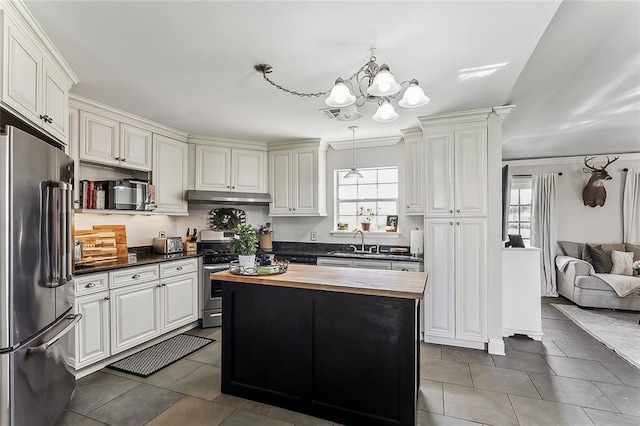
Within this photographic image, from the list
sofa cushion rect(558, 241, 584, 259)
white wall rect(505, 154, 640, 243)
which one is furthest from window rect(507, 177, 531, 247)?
sofa cushion rect(558, 241, 584, 259)

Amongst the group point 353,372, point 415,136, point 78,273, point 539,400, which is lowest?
point 539,400

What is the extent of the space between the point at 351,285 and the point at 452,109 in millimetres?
2283

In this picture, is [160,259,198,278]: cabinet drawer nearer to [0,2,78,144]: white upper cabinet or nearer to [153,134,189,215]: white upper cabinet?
[153,134,189,215]: white upper cabinet

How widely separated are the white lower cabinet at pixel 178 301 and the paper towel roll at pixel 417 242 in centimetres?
276

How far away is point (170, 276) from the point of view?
3.54m

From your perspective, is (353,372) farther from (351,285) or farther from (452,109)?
(452,109)

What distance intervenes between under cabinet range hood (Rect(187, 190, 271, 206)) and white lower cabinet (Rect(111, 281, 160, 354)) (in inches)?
48.6

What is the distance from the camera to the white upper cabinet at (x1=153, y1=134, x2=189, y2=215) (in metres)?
3.80

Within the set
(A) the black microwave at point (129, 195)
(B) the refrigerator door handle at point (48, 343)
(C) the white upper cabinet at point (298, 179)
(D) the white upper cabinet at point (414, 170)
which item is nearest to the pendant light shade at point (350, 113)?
(D) the white upper cabinet at point (414, 170)

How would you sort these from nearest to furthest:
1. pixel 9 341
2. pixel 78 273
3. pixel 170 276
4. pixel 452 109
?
pixel 9 341, pixel 78 273, pixel 452 109, pixel 170 276

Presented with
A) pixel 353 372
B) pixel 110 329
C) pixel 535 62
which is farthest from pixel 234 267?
pixel 535 62

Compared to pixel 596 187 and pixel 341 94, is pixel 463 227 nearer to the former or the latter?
pixel 341 94

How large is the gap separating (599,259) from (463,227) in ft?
11.4

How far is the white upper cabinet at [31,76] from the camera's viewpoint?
1.69 meters
